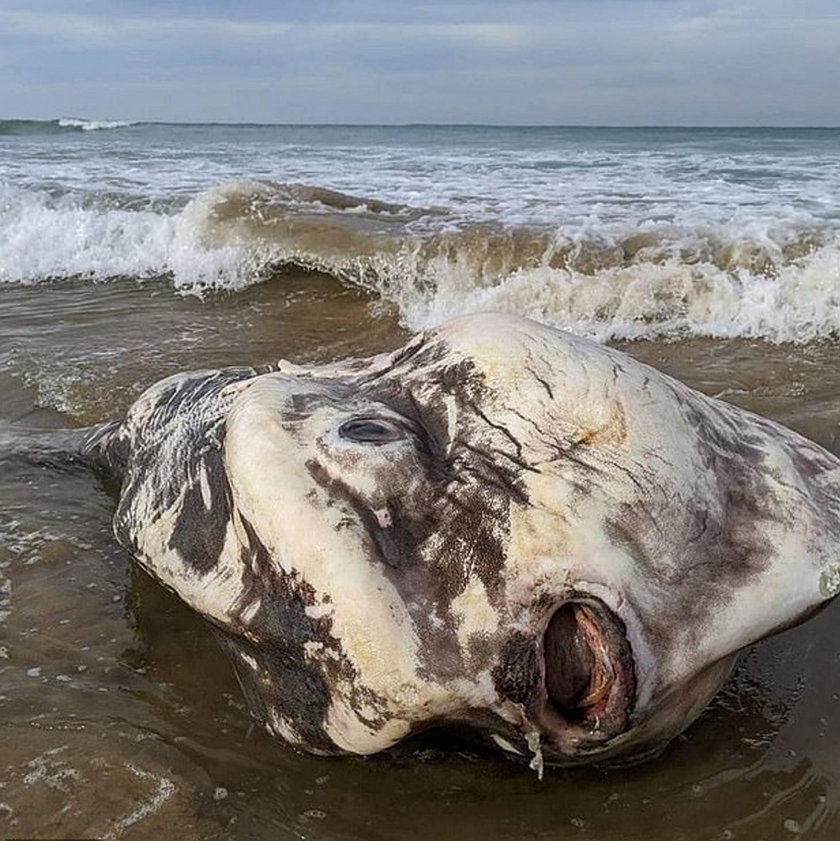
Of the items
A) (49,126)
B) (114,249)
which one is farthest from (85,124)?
(114,249)

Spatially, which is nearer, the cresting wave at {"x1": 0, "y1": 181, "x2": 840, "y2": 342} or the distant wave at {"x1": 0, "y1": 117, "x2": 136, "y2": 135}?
the cresting wave at {"x1": 0, "y1": 181, "x2": 840, "y2": 342}

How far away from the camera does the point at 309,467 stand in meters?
2.06

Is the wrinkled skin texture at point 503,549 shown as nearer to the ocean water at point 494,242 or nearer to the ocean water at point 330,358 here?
the ocean water at point 330,358

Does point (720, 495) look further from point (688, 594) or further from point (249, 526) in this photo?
point (249, 526)

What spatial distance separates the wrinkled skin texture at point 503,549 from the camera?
1888mm

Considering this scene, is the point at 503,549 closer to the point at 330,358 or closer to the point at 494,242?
the point at 330,358

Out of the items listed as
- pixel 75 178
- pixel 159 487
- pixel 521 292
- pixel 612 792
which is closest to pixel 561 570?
pixel 612 792

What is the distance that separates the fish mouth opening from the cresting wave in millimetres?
4141

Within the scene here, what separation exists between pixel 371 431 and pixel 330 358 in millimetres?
3633

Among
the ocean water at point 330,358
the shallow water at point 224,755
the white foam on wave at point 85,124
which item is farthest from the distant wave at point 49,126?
the shallow water at point 224,755

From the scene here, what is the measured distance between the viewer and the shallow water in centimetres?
209

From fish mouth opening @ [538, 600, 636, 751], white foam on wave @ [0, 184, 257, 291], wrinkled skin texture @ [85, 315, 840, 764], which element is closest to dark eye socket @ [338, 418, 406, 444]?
wrinkled skin texture @ [85, 315, 840, 764]

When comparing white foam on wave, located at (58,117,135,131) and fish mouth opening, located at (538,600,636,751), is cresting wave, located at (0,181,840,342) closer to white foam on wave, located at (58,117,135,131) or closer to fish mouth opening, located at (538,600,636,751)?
fish mouth opening, located at (538,600,636,751)

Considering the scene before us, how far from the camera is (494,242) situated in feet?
25.2
